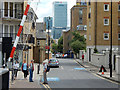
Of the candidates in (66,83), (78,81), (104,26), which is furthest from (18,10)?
(104,26)

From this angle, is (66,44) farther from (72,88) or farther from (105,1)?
(72,88)

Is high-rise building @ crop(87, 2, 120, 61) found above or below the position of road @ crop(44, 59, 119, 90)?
above

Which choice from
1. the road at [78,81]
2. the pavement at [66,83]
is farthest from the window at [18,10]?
the road at [78,81]

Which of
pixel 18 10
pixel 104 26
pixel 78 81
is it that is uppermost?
pixel 18 10

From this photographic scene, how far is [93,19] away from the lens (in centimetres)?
4362

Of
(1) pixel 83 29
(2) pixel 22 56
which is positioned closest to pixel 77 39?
(1) pixel 83 29

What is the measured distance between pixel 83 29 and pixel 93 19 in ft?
147


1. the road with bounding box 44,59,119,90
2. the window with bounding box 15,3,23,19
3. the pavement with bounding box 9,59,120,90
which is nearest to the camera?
the pavement with bounding box 9,59,120,90

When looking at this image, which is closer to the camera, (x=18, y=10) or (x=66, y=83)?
(x=66, y=83)

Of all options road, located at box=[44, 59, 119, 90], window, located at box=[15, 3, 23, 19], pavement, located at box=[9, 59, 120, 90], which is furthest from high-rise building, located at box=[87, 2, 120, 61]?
pavement, located at box=[9, 59, 120, 90]

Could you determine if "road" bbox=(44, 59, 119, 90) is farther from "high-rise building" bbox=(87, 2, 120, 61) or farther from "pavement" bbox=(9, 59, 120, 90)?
"high-rise building" bbox=(87, 2, 120, 61)

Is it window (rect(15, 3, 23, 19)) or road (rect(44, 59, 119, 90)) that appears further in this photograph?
window (rect(15, 3, 23, 19))

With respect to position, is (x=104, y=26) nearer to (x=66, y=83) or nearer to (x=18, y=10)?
(x=18, y=10)

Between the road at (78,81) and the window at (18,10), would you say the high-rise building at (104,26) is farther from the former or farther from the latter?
the road at (78,81)
